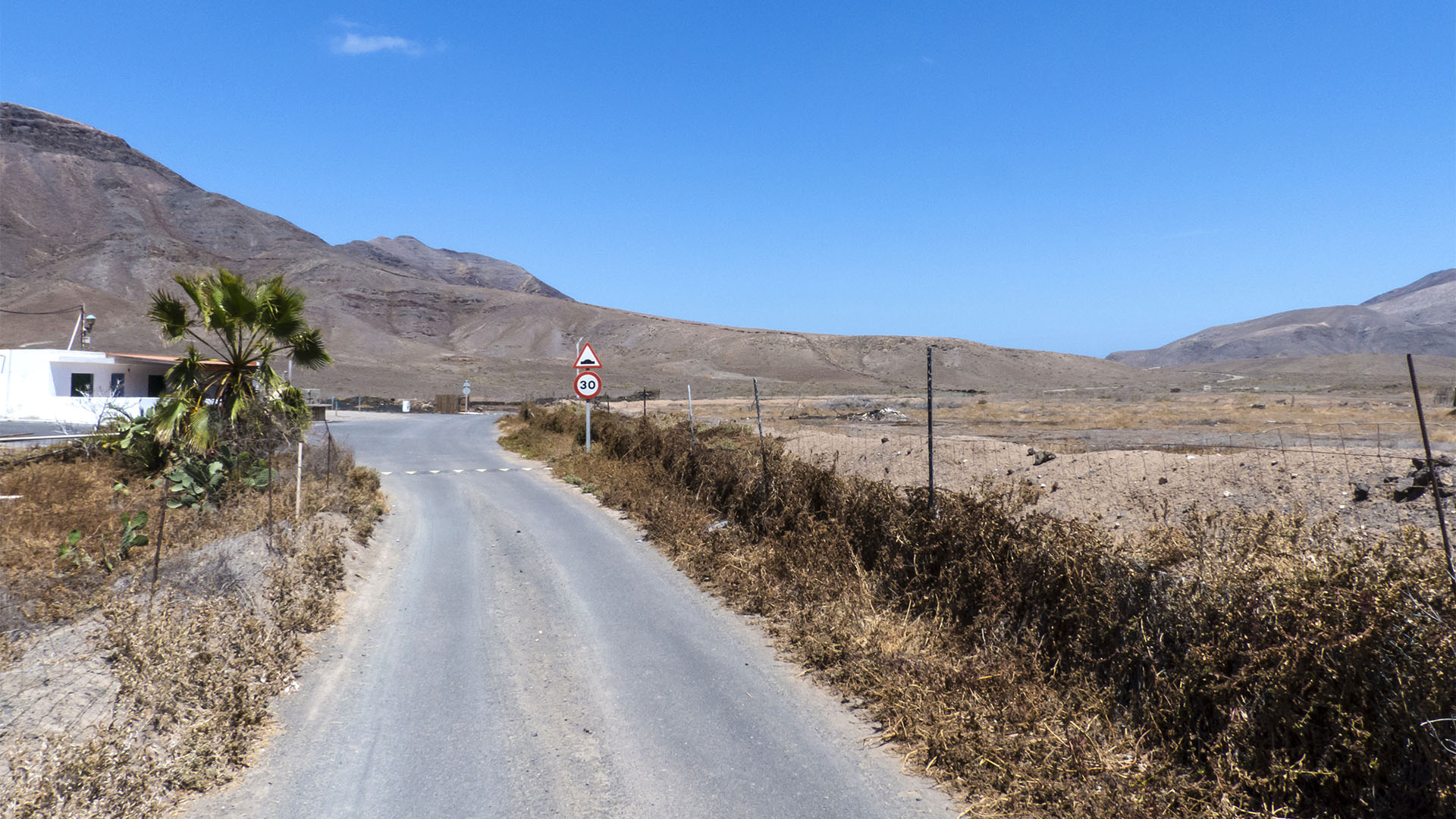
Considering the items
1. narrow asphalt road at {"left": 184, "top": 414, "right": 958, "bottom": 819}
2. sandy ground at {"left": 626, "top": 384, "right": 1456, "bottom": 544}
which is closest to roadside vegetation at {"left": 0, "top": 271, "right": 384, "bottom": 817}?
narrow asphalt road at {"left": 184, "top": 414, "right": 958, "bottom": 819}

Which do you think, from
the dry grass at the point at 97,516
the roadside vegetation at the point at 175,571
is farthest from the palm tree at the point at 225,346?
the dry grass at the point at 97,516

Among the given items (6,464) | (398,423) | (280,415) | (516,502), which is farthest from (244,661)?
(398,423)

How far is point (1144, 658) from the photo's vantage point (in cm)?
462

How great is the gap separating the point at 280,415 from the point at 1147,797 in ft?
38.8

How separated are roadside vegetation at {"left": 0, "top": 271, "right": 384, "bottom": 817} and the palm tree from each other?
1.1 inches

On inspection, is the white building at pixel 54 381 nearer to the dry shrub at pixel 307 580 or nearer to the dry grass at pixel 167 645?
the dry grass at pixel 167 645

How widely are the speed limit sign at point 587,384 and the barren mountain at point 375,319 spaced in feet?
191

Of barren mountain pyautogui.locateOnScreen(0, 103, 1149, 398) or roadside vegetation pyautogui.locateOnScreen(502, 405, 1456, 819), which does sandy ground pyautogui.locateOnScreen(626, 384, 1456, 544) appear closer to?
roadside vegetation pyautogui.locateOnScreen(502, 405, 1456, 819)

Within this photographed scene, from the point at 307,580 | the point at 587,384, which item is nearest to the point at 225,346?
the point at 307,580

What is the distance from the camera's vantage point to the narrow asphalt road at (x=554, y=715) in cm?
425

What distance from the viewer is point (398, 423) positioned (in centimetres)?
3647

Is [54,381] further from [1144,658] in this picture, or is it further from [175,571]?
[1144,658]

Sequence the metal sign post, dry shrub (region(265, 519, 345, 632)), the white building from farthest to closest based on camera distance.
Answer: the white building
the metal sign post
dry shrub (region(265, 519, 345, 632))

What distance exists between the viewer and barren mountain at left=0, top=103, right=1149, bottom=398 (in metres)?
96.2
